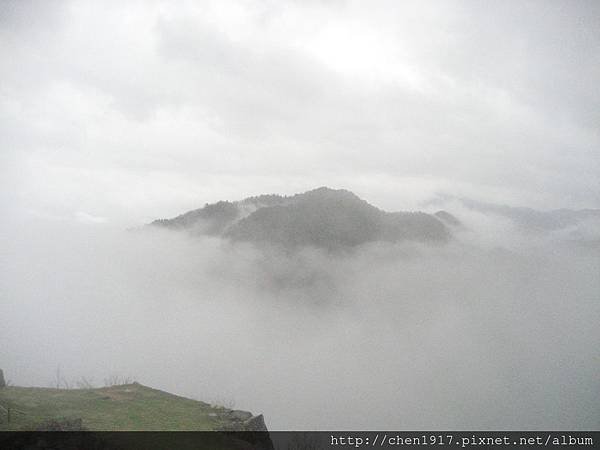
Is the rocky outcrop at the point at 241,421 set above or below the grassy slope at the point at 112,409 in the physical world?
below

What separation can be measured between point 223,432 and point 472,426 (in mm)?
222547

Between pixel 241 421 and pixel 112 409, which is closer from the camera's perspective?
pixel 112 409

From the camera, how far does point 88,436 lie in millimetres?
14797

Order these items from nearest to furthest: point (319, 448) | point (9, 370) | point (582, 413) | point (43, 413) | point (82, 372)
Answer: point (43, 413) < point (319, 448) < point (9, 370) < point (82, 372) < point (582, 413)

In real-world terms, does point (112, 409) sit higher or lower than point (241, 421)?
higher

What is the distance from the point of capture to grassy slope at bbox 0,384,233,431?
17.0 meters

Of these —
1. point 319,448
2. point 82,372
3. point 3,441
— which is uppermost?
point 3,441

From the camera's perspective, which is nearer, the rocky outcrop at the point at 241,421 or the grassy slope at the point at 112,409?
the grassy slope at the point at 112,409

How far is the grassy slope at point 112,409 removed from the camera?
55.9 feet

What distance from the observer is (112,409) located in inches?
752

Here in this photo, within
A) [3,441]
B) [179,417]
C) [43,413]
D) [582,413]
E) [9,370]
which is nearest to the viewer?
[3,441]

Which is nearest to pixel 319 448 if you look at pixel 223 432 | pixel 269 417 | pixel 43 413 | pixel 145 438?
pixel 223 432

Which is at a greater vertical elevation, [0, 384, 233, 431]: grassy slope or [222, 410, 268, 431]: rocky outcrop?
[0, 384, 233, 431]: grassy slope

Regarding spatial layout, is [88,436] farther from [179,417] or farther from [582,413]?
[582,413]
